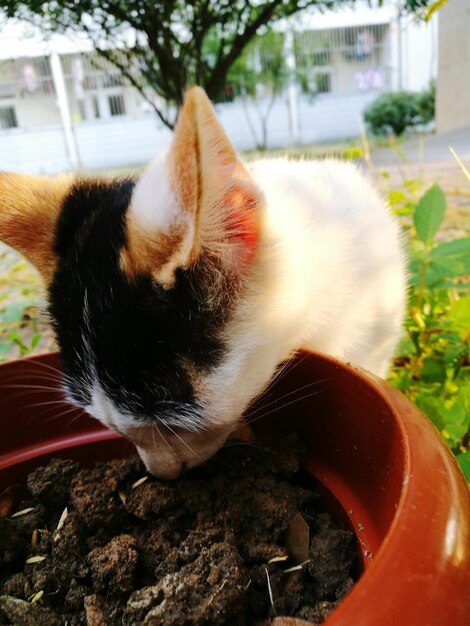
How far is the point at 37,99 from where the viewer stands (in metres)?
10.2

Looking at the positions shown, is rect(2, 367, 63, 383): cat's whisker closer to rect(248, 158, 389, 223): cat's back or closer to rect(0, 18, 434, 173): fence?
rect(248, 158, 389, 223): cat's back

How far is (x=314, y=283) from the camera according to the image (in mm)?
917

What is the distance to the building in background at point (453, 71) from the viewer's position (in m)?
6.46

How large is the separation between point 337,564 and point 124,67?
3.32 m

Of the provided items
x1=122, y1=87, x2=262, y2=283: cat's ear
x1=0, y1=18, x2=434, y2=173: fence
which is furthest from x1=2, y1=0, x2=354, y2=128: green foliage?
x1=0, y1=18, x2=434, y2=173: fence

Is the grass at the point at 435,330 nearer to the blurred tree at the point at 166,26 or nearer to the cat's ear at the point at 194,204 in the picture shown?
the cat's ear at the point at 194,204

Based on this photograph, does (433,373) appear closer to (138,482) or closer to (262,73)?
(138,482)

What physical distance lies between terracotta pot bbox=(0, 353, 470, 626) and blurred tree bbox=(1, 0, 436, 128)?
83.1 inches

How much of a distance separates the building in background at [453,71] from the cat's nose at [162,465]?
21.5ft

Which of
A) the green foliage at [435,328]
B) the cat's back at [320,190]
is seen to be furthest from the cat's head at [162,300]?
the green foliage at [435,328]

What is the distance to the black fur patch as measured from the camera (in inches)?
27.2

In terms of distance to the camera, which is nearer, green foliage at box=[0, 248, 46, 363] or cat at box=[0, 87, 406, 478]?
cat at box=[0, 87, 406, 478]

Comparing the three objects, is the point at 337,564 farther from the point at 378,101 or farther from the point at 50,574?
the point at 378,101

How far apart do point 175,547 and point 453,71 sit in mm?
8227
